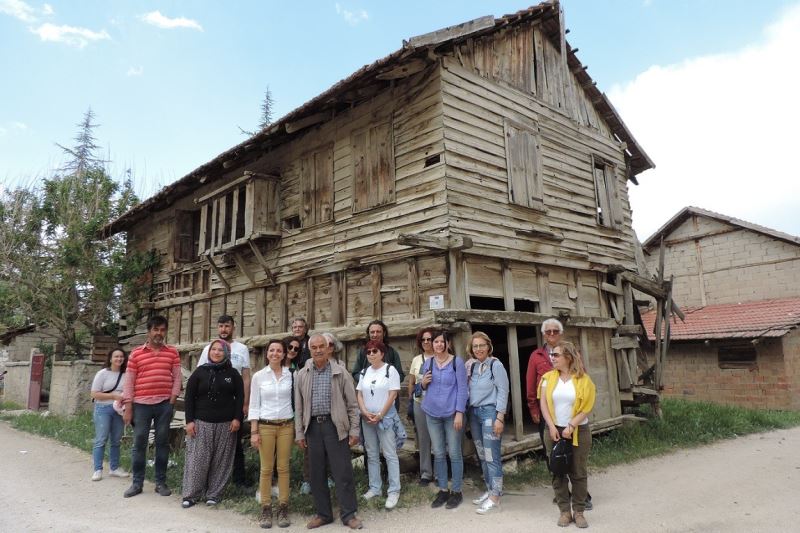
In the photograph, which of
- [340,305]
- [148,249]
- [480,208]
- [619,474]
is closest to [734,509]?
[619,474]

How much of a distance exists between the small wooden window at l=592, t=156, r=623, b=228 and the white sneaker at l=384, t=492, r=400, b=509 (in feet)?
24.8

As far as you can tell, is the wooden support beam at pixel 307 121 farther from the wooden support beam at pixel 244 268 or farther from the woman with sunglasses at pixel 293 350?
the woman with sunglasses at pixel 293 350

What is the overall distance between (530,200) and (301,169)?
449 cm

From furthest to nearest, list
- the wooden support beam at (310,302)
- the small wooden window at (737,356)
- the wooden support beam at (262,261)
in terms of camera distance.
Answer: the small wooden window at (737,356)
the wooden support beam at (262,261)
the wooden support beam at (310,302)

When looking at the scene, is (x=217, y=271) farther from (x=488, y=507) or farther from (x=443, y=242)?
(x=488, y=507)

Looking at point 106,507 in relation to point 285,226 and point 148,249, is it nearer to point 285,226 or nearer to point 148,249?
point 285,226

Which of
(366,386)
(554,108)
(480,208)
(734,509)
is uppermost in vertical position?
(554,108)

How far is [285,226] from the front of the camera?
34.3 feet

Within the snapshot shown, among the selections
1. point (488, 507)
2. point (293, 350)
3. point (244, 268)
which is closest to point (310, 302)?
point (244, 268)

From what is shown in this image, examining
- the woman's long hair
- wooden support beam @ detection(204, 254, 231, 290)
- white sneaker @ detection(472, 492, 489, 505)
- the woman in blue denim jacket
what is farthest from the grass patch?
wooden support beam @ detection(204, 254, 231, 290)

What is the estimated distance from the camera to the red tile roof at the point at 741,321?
46.9ft

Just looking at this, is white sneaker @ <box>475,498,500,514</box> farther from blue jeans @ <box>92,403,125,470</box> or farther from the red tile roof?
the red tile roof

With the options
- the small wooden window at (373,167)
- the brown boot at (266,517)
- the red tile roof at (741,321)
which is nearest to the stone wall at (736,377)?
the red tile roof at (741,321)

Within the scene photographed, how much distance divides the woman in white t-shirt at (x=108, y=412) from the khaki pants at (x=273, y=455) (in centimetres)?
278
